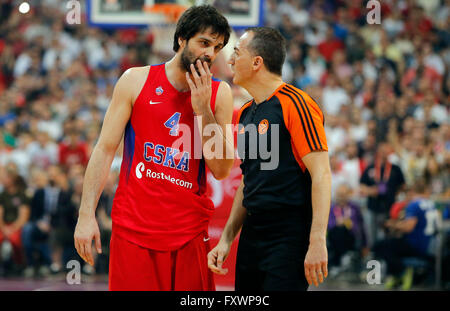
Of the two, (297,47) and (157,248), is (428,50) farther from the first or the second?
(157,248)

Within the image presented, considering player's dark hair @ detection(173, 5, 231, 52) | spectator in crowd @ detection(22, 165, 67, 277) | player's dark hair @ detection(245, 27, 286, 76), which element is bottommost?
spectator in crowd @ detection(22, 165, 67, 277)

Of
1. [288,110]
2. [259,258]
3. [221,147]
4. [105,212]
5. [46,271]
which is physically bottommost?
[46,271]

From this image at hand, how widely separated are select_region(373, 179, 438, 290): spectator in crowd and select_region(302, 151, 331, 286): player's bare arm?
595 centimetres

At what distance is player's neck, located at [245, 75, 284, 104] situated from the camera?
406 centimetres

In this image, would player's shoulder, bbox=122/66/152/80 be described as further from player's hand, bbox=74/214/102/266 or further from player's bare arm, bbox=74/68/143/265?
player's hand, bbox=74/214/102/266

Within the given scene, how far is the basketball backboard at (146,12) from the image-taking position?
8.73 meters

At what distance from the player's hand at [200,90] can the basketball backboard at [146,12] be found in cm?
480

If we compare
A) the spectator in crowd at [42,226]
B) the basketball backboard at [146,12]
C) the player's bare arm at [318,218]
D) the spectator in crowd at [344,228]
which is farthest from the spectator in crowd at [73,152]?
the player's bare arm at [318,218]

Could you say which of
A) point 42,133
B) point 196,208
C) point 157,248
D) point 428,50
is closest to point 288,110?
point 196,208

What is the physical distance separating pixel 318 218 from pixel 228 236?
73cm

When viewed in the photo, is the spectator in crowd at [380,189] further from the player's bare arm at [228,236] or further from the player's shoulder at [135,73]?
the player's shoulder at [135,73]

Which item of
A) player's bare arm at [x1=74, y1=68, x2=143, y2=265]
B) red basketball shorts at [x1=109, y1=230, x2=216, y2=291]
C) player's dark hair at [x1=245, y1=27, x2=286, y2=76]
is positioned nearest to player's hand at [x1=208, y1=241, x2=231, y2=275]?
red basketball shorts at [x1=109, y1=230, x2=216, y2=291]

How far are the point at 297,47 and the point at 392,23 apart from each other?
2354 mm

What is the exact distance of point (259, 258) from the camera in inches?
154
